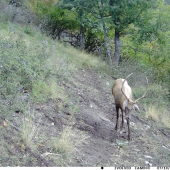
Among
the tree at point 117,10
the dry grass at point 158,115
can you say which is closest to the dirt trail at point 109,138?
the dry grass at point 158,115

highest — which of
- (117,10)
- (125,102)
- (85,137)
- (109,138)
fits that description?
(117,10)

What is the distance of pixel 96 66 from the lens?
14531 mm

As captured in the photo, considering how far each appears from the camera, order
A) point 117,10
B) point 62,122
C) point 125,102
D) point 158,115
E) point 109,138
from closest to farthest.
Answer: point 62,122 → point 109,138 → point 125,102 → point 158,115 → point 117,10

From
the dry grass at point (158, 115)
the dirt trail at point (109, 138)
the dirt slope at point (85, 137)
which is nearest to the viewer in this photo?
the dirt slope at point (85, 137)

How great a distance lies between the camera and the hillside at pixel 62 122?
5238mm

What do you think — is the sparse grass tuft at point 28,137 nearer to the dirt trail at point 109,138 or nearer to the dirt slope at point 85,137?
the dirt slope at point 85,137

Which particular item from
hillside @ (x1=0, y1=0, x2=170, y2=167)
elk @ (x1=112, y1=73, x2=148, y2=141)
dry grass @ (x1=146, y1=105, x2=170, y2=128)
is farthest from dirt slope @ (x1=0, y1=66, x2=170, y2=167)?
elk @ (x1=112, y1=73, x2=148, y2=141)

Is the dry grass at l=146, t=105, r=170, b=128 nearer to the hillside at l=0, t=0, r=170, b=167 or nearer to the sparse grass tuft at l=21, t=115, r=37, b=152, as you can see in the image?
the hillside at l=0, t=0, r=170, b=167

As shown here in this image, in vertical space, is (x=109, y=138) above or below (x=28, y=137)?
below

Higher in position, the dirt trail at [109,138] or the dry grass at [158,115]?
the dirt trail at [109,138]

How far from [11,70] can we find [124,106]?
9.94 feet

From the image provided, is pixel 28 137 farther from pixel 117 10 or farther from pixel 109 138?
pixel 117 10

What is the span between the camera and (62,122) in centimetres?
695

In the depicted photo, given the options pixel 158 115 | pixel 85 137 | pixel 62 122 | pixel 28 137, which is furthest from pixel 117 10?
pixel 28 137
